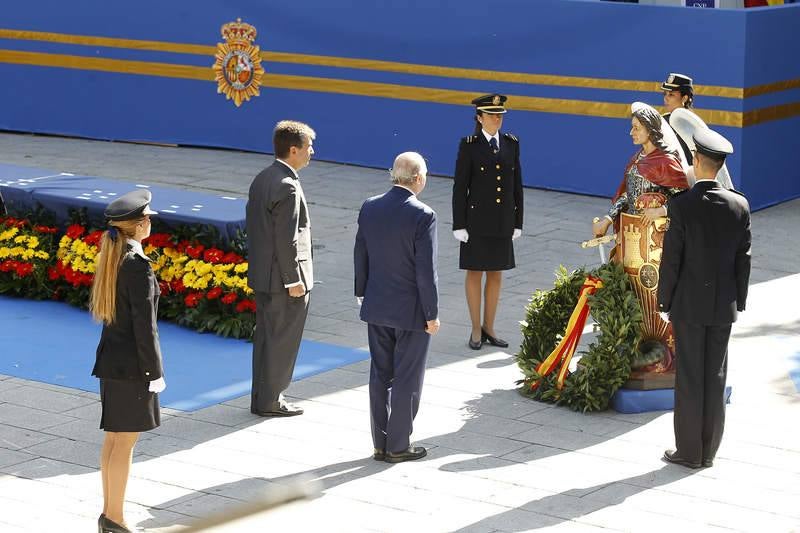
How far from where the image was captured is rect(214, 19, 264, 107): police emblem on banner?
63.7ft

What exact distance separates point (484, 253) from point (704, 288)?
3039 millimetres

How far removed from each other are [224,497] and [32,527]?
41.0 inches

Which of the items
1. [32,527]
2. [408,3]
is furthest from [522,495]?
[408,3]

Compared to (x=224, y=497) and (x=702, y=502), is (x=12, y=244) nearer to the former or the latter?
(x=224, y=497)

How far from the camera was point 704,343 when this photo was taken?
792 cm

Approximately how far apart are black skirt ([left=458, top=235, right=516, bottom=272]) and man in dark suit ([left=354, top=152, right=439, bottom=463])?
2.61 metres

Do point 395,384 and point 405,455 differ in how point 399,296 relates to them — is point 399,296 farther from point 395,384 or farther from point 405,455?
point 405,455

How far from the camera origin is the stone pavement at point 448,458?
7.15 meters

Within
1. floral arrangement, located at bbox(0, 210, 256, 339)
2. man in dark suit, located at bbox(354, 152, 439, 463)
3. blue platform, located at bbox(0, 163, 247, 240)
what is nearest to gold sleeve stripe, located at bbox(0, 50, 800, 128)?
blue platform, located at bbox(0, 163, 247, 240)

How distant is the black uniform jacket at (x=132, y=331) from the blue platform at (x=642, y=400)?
3.45 m

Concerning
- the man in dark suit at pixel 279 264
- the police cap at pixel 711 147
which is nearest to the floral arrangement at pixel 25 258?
the man in dark suit at pixel 279 264

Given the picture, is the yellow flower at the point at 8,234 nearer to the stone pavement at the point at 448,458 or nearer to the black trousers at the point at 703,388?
the stone pavement at the point at 448,458

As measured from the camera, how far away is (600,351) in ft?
29.2

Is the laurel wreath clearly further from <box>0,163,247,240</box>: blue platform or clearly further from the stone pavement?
<box>0,163,247,240</box>: blue platform
